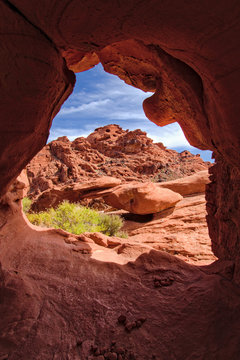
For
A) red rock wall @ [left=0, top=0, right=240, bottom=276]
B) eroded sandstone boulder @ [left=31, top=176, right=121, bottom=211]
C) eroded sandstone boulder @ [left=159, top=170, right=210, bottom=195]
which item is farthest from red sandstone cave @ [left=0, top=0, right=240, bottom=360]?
eroded sandstone boulder @ [left=159, top=170, right=210, bottom=195]

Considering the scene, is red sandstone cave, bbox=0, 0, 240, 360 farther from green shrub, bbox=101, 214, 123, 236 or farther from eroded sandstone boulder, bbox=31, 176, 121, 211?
eroded sandstone boulder, bbox=31, 176, 121, 211

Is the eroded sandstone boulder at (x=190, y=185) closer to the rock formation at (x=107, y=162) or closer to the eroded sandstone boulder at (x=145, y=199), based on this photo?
the eroded sandstone boulder at (x=145, y=199)

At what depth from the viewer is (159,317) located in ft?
8.01

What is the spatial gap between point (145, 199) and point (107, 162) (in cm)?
1372

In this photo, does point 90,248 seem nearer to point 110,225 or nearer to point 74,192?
point 110,225

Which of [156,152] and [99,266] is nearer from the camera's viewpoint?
[99,266]

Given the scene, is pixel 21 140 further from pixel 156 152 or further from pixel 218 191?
pixel 156 152

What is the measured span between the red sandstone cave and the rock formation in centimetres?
1313

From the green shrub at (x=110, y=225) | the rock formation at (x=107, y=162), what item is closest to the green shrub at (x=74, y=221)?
the green shrub at (x=110, y=225)

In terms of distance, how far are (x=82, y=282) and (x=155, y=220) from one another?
781 centimetres

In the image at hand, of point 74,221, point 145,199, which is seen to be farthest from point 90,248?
point 145,199

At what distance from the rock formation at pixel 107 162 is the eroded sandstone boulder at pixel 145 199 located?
6.03 m

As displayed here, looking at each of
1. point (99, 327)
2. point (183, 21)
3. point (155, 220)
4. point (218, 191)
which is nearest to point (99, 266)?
point (99, 327)

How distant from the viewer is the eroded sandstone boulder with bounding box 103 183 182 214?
413 inches
